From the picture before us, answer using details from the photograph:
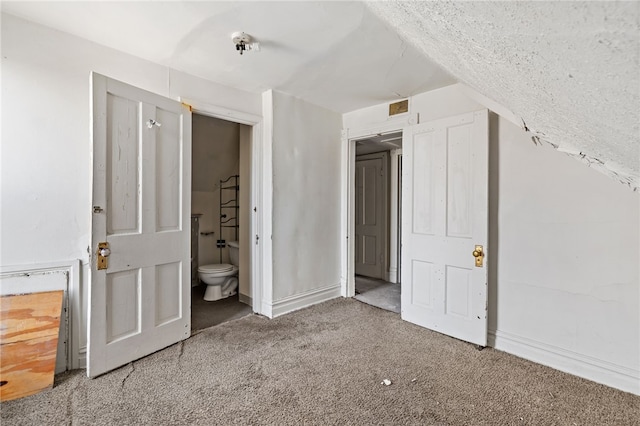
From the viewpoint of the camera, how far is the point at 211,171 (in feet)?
13.3

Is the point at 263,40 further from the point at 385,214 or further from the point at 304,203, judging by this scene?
the point at 385,214

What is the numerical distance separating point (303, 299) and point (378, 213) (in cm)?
208

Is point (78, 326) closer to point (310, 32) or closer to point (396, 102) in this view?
point (310, 32)

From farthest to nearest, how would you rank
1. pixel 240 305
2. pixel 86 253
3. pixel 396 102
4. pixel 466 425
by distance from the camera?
pixel 240 305 < pixel 396 102 < pixel 86 253 < pixel 466 425

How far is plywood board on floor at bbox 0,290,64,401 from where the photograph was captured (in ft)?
5.65

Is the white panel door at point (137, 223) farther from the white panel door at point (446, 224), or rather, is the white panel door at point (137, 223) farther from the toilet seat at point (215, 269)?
the white panel door at point (446, 224)

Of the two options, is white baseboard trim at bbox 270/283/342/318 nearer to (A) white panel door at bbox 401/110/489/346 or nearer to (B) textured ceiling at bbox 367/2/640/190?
(A) white panel door at bbox 401/110/489/346

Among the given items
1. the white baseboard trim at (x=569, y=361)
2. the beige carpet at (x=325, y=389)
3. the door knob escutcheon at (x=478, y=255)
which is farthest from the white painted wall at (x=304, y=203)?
the white baseboard trim at (x=569, y=361)

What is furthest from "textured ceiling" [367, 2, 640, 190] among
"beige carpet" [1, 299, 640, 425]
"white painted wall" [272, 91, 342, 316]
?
"white painted wall" [272, 91, 342, 316]

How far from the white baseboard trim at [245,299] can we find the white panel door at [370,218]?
212cm

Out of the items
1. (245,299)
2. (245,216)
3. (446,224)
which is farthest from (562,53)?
(245,299)

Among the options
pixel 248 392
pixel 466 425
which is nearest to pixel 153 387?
pixel 248 392

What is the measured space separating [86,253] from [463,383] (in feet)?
8.78

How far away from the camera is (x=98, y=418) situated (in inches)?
62.1
